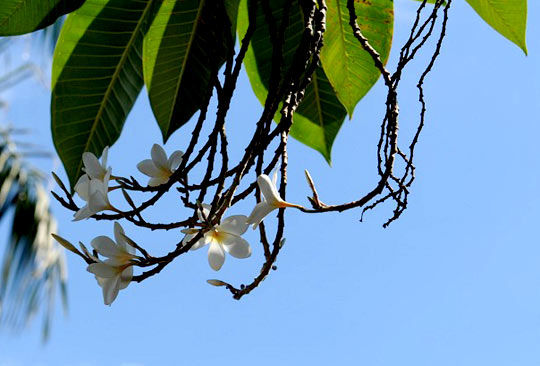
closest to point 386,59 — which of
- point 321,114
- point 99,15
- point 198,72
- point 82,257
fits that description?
point 321,114

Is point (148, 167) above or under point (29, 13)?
under

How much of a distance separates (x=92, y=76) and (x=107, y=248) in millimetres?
406

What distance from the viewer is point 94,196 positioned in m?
0.54

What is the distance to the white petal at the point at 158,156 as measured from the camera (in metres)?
0.63

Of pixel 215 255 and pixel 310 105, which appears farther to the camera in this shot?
pixel 310 105

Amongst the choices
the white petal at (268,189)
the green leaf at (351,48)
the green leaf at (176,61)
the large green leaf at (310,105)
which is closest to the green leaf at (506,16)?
the green leaf at (351,48)

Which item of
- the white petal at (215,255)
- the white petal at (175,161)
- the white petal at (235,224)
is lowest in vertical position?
the white petal at (215,255)

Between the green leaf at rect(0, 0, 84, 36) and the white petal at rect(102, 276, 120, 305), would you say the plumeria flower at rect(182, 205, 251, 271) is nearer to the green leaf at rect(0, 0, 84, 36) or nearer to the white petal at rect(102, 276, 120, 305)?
the white petal at rect(102, 276, 120, 305)

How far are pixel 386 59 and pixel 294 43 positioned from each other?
0.12 metres

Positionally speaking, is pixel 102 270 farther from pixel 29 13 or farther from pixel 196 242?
pixel 29 13

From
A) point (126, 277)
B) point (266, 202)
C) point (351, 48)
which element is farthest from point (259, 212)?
point (351, 48)

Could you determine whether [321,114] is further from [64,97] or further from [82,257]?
[82,257]

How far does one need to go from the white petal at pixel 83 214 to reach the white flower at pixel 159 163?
0.08 metres

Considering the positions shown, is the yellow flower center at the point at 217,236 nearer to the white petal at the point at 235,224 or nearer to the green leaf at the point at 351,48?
the white petal at the point at 235,224
